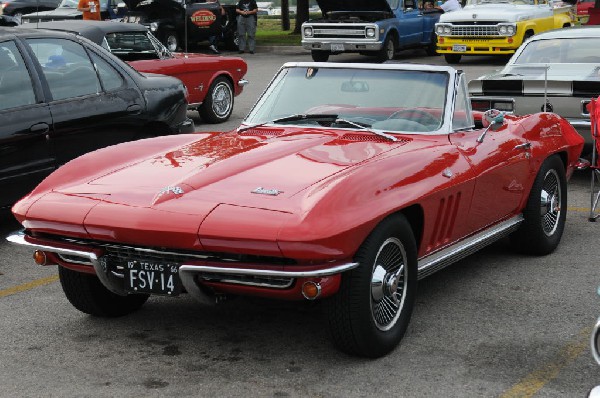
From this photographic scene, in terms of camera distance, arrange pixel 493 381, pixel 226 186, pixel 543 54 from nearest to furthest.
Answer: pixel 493 381 < pixel 226 186 < pixel 543 54

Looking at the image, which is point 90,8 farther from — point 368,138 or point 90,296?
point 90,296

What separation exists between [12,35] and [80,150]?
1.02 meters

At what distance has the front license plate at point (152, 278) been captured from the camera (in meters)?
4.92

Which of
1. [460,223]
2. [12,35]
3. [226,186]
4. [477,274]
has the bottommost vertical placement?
[477,274]

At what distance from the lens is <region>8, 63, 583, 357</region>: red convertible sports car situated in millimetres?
4793

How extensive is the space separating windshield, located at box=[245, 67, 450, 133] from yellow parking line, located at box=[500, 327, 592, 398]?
1580 mm

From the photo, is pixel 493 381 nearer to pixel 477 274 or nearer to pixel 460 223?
pixel 460 223

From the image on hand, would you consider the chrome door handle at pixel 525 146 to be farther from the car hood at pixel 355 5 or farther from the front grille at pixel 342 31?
the car hood at pixel 355 5

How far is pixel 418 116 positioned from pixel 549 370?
6.36 ft

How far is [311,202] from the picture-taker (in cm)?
484

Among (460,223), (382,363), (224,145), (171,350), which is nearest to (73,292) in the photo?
(171,350)

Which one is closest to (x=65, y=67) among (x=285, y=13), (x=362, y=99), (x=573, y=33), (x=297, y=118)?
(x=297, y=118)

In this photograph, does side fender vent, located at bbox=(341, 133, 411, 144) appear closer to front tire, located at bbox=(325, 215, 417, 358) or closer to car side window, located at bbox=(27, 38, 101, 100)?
front tire, located at bbox=(325, 215, 417, 358)

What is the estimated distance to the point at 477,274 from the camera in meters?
6.82
